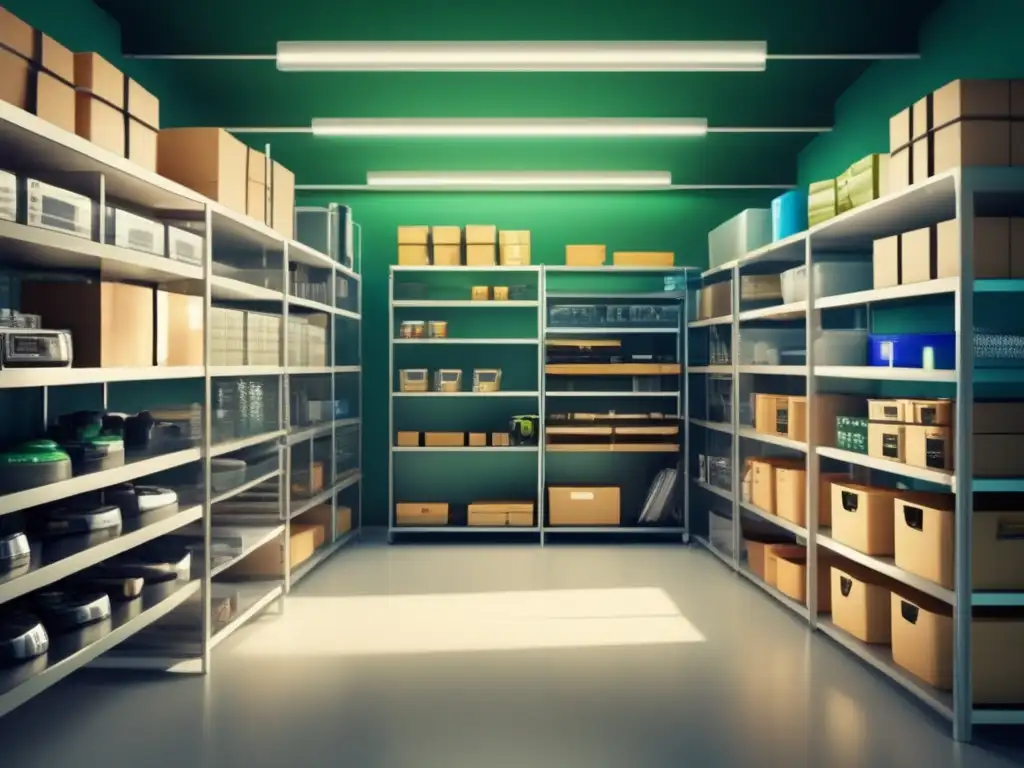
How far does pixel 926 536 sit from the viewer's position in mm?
3264

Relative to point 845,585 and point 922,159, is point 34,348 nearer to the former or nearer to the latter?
point 922,159

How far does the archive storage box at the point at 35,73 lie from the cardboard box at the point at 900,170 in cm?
313

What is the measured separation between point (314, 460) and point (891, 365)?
12.6 ft

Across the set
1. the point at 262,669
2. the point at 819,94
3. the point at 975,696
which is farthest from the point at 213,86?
the point at 975,696

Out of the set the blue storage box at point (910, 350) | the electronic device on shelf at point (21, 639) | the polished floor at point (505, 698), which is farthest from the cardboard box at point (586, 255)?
the electronic device on shelf at point (21, 639)

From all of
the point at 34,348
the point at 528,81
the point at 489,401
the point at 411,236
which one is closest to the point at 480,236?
the point at 411,236

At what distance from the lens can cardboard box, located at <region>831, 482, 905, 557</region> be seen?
3766mm

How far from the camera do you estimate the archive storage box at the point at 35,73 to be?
2.53 m

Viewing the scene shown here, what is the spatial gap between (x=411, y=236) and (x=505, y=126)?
6.09 feet

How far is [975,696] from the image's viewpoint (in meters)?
3.03

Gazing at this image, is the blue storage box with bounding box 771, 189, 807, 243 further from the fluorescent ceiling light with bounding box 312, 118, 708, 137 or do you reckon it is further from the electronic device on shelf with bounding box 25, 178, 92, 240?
the electronic device on shelf with bounding box 25, 178, 92, 240

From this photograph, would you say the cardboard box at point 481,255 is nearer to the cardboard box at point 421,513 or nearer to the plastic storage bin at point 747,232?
the plastic storage bin at point 747,232

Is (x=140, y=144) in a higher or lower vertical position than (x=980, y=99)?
lower

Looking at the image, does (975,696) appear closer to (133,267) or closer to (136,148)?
(133,267)
